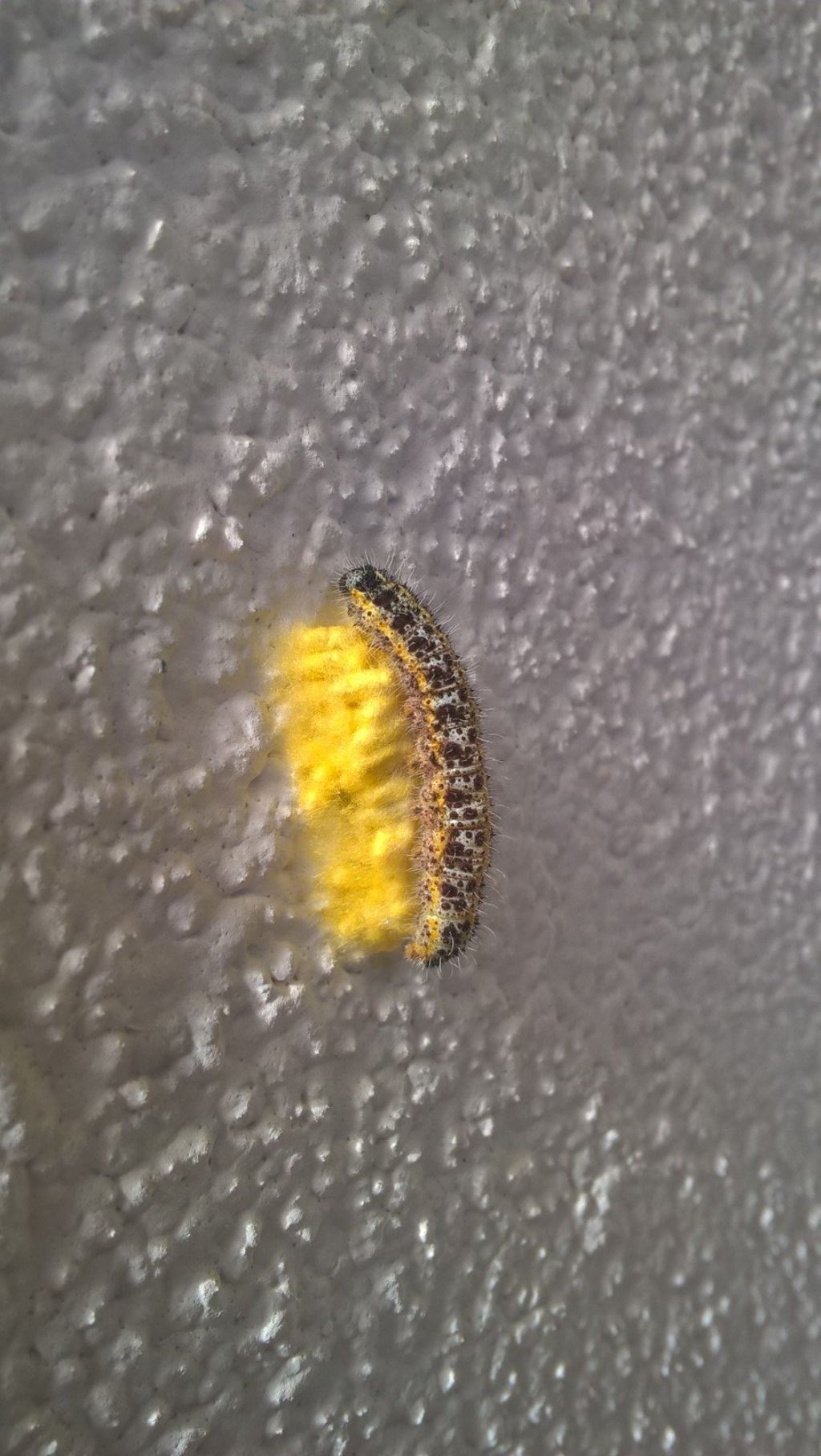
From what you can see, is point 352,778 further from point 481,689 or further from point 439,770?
point 481,689

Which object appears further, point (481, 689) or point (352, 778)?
point (481, 689)

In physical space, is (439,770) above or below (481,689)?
below

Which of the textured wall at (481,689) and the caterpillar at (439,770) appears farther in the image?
the caterpillar at (439,770)

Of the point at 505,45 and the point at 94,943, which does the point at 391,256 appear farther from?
the point at 94,943

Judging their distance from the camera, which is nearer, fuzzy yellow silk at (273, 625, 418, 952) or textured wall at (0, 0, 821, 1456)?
textured wall at (0, 0, 821, 1456)

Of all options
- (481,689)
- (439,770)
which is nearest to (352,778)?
(439,770)
